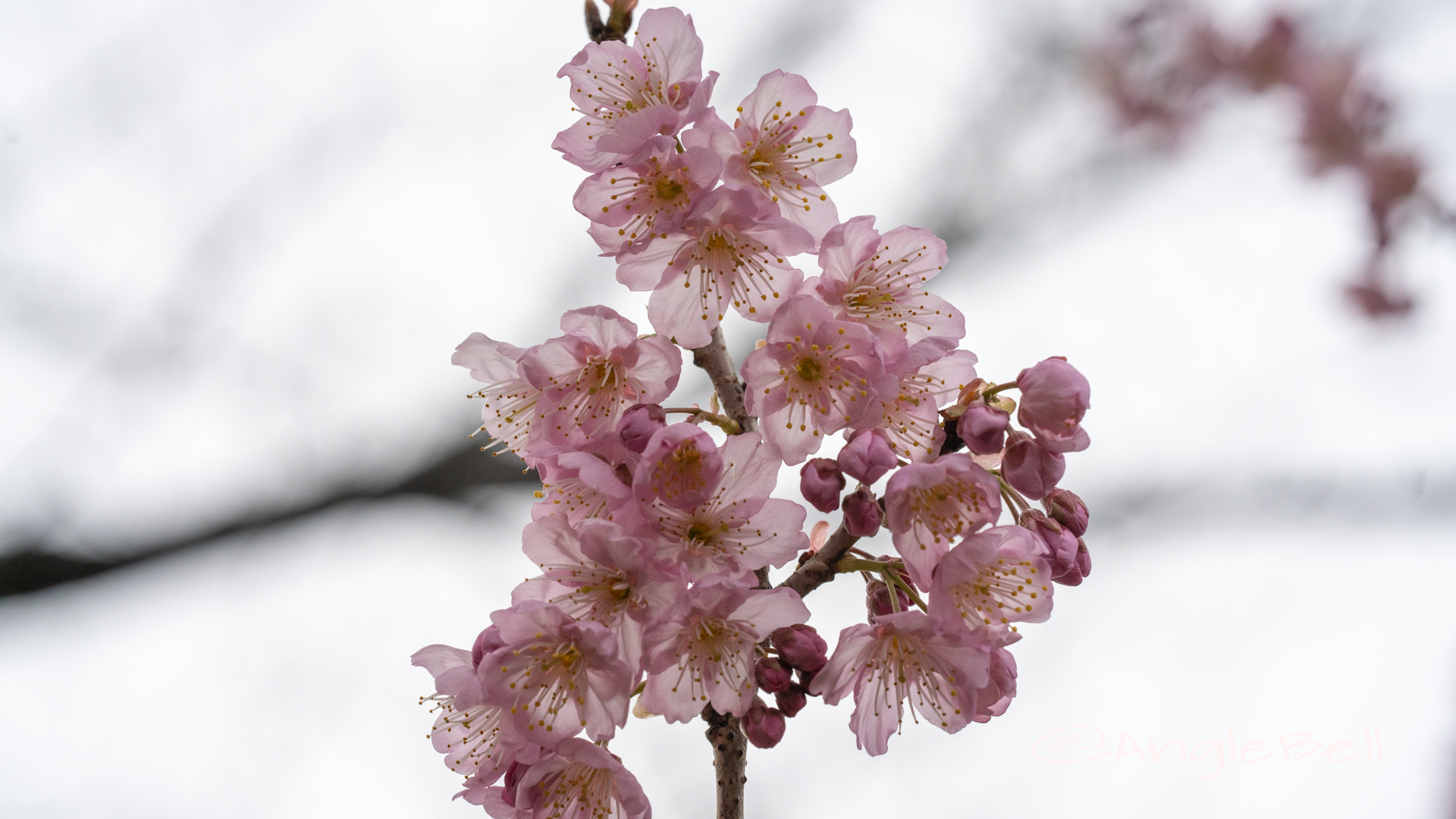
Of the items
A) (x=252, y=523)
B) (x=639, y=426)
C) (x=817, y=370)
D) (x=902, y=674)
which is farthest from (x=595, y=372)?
(x=252, y=523)

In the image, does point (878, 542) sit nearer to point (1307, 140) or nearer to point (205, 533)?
point (205, 533)

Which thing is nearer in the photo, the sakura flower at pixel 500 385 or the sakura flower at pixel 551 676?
the sakura flower at pixel 551 676

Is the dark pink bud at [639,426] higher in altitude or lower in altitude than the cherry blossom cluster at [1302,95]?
lower

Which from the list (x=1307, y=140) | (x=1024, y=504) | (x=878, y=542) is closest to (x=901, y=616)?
(x=1024, y=504)

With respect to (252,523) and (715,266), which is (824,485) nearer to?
(715,266)

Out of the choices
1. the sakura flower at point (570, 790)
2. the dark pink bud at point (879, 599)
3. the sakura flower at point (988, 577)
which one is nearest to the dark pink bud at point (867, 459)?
the sakura flower at point (988, 577)

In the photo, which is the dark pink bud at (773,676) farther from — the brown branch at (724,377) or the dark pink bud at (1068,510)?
the dark pink bud at (1068,510)
